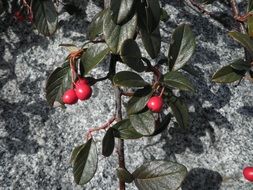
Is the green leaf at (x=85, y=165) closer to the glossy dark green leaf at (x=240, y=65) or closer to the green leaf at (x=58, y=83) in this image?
the green leaf at (x=58, y=83)

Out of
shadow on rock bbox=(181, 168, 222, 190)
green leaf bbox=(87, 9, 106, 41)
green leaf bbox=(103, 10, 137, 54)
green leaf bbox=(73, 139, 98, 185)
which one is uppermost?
green leaf bbox=(103, 10, 137, 54)

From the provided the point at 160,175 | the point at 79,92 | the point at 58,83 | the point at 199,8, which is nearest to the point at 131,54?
the point at 79,92

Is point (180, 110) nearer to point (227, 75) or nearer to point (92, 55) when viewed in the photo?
point (227, 75)

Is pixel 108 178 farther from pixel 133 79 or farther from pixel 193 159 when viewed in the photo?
pixel 133 79

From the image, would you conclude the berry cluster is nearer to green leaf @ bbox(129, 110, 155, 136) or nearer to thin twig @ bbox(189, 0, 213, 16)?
green leaf @ bbox(129, 110, 155, 136)

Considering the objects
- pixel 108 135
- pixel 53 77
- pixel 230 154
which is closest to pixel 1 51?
pixel 53 77

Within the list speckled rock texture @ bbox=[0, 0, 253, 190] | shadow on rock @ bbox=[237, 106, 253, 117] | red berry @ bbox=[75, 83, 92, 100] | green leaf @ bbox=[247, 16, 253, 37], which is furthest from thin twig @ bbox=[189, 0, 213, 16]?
red berry @ bbox=[75, 83, 92, 100]
